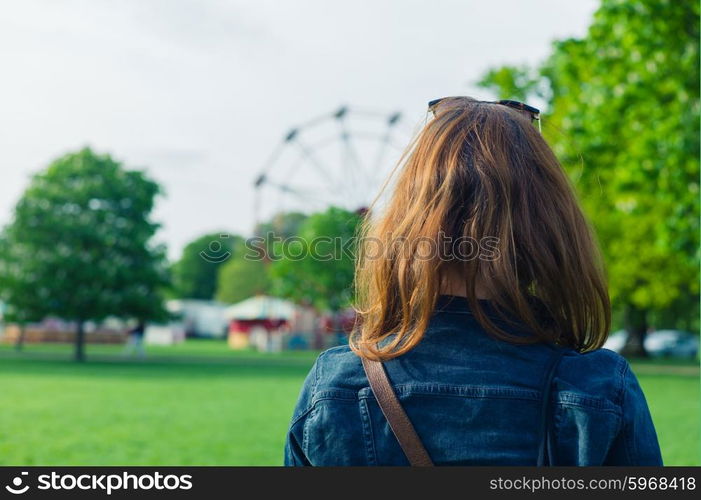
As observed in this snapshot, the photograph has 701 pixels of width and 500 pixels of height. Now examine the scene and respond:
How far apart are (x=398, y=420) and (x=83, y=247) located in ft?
129

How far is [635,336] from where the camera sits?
52875mm

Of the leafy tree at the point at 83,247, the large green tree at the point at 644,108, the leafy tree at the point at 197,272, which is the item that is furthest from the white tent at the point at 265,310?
the large green tree at the point at 644,108

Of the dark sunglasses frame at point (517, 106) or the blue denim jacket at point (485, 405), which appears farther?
the dark sunglasses frame at point (517, 106)

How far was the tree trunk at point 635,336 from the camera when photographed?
170 ft

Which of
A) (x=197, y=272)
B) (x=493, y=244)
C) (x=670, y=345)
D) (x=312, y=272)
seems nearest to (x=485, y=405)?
(x=493, y=244)

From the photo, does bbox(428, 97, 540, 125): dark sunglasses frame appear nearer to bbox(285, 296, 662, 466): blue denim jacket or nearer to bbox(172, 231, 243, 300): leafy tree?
bbox(285, 296, 662, 466): blue denim jacket

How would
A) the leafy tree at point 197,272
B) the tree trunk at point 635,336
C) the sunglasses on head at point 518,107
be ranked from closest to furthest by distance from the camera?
1. the sunglasses on head at point 518,107
2. the tree trunk at point 635,336
3. the leafy tree at point 197,272

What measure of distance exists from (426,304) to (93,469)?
1.36 meters

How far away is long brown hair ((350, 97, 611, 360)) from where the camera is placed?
1989 millimetres

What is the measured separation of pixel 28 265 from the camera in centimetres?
3775

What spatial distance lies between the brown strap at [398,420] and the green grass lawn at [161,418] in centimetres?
872

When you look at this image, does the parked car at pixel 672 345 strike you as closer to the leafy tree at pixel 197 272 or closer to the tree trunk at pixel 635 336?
the tree trunk at pixel 635 336

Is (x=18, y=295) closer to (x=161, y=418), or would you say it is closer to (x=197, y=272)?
(x=161, y=418)

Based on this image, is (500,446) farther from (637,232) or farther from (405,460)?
(637,232)
